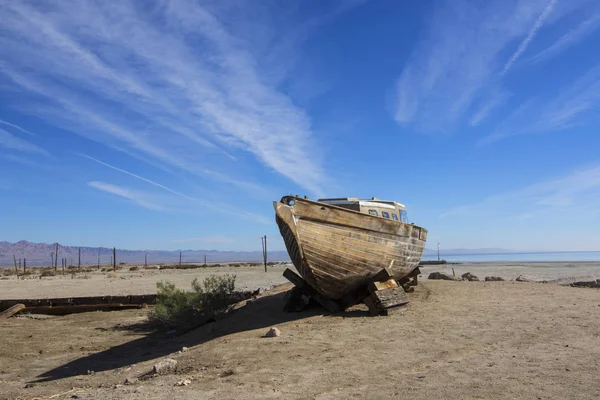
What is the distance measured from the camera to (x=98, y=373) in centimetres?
790

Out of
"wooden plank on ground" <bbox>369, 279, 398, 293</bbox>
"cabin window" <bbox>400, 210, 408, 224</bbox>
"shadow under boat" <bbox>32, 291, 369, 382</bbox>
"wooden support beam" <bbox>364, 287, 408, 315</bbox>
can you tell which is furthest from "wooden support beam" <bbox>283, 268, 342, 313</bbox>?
"cabin window" <bbox>400, 210, 408, 224</bbox>

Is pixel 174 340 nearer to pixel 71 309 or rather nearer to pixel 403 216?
pixel 403 216

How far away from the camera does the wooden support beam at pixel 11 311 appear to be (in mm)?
15867

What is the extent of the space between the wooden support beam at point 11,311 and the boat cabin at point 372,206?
12.6 metres

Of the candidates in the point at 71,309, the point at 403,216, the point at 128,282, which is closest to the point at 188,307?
the point at 403,216

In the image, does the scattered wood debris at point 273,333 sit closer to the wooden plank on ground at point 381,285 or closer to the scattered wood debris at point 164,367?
the scattered wood debris at point 164,367

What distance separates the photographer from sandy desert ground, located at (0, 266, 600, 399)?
5293 millimetres

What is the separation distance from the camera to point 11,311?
52.9 ft

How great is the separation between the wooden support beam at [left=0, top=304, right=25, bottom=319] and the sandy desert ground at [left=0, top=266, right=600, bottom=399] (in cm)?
384

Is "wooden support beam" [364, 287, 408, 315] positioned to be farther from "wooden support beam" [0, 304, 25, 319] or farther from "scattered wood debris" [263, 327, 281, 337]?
"wooden support beam" [0, 304, 25, 319]

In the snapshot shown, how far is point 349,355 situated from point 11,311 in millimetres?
14871

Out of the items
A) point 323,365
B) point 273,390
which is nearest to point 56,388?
point 273,390

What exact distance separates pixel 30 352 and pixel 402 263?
9831 millimetres

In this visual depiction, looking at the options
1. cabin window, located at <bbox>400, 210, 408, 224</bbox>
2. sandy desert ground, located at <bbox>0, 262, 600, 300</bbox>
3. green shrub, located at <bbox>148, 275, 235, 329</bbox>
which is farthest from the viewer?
sandy desert ground, located at <bbox>0, 262, 600, 300</bbox>
